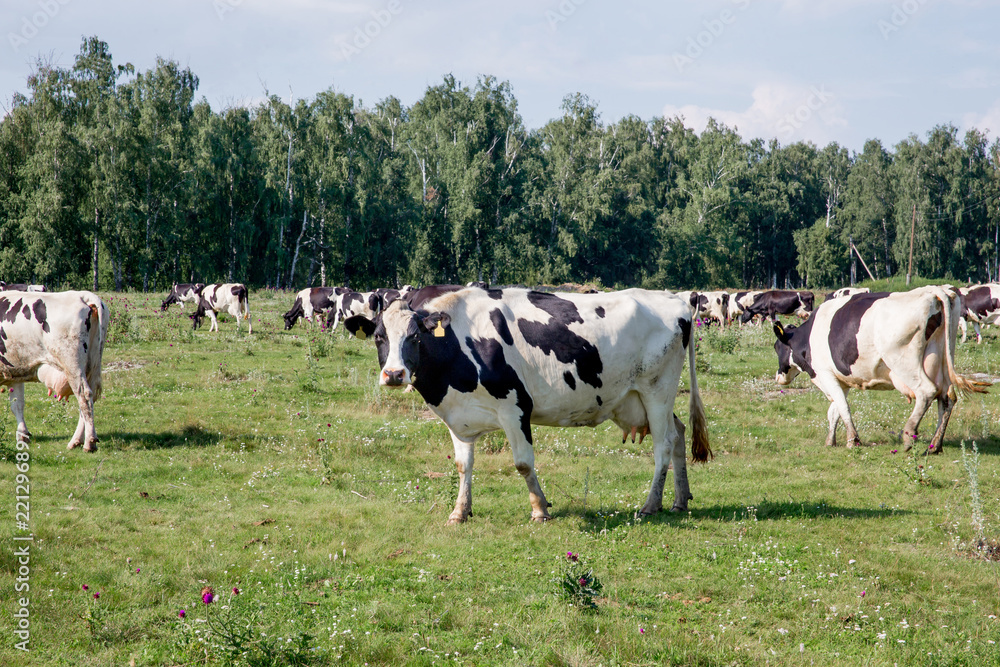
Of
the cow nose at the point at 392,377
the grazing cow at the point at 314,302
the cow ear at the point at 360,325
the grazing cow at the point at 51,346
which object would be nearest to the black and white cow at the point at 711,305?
the grazing cow at the point at 314,302

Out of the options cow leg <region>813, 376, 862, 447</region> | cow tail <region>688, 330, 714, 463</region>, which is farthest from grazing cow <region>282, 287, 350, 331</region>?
cow tail <region>688, 330, 714, 463</region>

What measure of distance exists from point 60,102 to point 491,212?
107 feet

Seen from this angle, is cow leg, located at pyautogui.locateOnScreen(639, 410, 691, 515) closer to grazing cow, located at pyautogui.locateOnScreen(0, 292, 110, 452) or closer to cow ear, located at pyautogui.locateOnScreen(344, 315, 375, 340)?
cow ear, located at pyautogui.locateOnScreen(344, 315, 375, 340)

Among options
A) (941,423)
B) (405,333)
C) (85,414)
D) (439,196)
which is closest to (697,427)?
(405,333)

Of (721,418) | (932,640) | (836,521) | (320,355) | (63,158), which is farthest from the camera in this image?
(63,158)

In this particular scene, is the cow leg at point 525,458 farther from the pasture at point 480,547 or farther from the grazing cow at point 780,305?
the grazing cow at point 780,305

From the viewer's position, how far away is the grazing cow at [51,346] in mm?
11484

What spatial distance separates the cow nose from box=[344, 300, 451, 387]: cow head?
0.05 metres

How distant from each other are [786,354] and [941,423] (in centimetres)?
448

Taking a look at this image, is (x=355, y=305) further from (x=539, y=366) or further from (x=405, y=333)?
(x=405, y=333)

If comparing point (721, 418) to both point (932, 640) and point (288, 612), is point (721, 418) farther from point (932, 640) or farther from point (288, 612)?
point (288, 612)

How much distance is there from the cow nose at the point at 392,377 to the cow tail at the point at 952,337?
8.23 m

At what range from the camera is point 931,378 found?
11695 millimetres

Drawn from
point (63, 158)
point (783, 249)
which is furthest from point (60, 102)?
point (783, 249)
